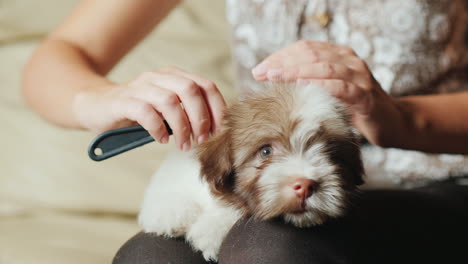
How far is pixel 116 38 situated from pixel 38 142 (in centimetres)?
63

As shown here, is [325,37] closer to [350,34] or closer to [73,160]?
[350,34]

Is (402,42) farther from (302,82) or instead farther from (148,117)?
(148,117)

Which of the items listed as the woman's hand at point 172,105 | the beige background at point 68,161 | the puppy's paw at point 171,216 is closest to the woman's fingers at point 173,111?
the woman's hand at point 172,105

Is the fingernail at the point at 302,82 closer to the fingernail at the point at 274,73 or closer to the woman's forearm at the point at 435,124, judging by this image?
the fingernail at the point at 274,73

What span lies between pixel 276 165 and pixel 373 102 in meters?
0.31

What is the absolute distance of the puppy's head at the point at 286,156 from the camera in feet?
2.51

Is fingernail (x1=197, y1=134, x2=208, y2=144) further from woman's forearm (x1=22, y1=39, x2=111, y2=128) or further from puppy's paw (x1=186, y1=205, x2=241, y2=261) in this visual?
woman's forearm (x1=22, y1=39, x2=111, y2=128)

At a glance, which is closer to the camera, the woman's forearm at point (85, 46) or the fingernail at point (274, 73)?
the fingernail at point (274, 73)

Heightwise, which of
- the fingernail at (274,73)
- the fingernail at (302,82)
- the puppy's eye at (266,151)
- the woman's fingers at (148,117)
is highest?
the fingernail at (274,73)

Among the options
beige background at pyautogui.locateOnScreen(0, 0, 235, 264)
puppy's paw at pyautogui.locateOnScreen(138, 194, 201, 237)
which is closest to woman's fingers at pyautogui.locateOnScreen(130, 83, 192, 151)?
puppy's paw at pyautogui.locateOnScreen(138, 194, 201, 237)

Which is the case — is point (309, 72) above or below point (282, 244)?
above

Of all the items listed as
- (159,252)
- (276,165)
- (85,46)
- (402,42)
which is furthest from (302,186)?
(85,46)

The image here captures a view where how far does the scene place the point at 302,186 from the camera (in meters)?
0.74

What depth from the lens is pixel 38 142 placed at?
5.95 ft
